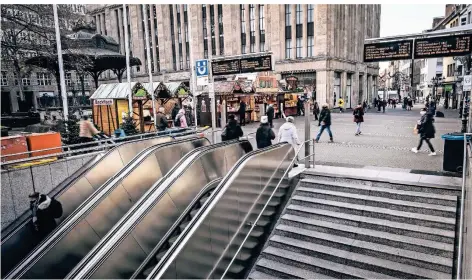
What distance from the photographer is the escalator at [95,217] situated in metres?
5.87

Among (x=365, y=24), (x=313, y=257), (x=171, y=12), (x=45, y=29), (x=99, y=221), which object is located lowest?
(x=313, y=257)

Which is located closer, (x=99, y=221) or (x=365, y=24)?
(x=99, y=221)

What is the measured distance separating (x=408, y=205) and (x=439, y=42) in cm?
440

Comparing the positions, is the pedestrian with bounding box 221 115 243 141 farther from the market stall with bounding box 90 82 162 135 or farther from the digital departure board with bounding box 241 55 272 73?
the market stall with bounding box 90 82 162 135

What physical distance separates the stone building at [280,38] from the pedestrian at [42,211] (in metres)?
24.8

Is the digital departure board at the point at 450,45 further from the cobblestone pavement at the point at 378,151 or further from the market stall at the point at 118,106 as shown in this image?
the market stall at the point at 118,106

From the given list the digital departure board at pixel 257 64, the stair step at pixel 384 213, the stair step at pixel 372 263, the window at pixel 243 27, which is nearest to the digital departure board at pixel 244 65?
the digital departure board at pixel 257 64

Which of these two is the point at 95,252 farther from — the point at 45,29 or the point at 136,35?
the point at 136,35

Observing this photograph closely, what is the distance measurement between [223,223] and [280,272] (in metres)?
1.70

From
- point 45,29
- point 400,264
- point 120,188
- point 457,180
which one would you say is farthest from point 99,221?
point 45,29

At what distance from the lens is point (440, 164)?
931cm

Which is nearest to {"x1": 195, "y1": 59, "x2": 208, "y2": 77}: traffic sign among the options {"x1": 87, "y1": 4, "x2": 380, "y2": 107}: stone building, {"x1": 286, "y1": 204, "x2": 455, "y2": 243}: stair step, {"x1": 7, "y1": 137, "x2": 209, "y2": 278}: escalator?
{"x1": 7, "y1": 137, "x2": 209, "y2": 278}: escalator

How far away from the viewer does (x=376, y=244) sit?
645 centimetres

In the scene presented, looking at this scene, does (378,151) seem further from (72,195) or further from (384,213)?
(72,195)
